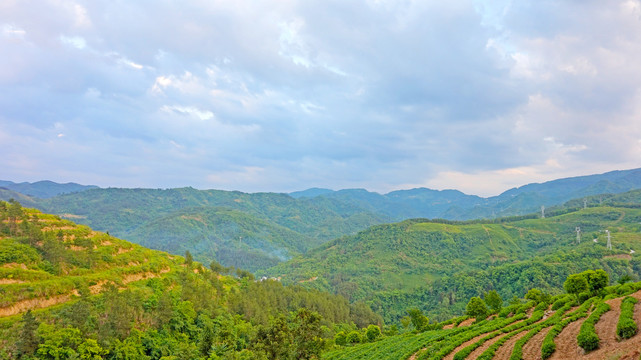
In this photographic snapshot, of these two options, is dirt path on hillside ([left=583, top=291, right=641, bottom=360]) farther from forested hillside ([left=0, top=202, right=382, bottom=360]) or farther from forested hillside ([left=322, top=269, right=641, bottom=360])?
forested hillside ([left=0, top=202, right=382, bottom=360])

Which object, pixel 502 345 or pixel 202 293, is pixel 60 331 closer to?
pixel 202 293

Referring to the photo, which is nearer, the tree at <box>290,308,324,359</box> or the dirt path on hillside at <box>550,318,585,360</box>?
the dirt path on hillside at <box>550,318,585,360</box>

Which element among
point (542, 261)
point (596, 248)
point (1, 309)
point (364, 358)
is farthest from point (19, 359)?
point (596, 248)

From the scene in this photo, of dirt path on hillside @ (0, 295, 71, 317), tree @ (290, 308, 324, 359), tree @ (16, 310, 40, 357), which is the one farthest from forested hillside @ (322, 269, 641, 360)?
dirt path on hillside @ (0, 295, 71, 317)

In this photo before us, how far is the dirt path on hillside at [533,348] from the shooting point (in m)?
25.1

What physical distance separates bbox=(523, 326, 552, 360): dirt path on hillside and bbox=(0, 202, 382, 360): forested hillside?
2511cm

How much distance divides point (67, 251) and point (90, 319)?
29168mm

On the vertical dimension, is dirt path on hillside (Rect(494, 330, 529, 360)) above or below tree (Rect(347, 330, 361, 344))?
above

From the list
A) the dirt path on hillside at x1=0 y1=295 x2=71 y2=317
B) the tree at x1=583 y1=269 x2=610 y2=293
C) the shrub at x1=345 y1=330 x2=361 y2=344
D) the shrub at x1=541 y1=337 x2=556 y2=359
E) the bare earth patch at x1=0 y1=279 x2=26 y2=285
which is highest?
the tree at x1=583 y1=269 x2=610 y2=293

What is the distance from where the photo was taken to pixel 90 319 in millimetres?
49844

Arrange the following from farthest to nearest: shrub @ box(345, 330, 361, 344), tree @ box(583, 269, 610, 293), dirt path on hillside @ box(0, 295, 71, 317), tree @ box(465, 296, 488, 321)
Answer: shrub @ box(345, 330, 361, 344)
tree @ box(465, 296, 488, 321)
dirt path on hillside @ box(0, 295, 71, 317)
tree @ box(583, 269, 610, 293)

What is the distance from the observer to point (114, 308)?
5272cm

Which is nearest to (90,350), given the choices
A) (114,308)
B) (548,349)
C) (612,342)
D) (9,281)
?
(114,308)

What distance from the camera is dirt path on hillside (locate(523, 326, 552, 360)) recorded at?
2506 cm
